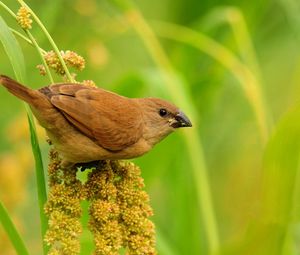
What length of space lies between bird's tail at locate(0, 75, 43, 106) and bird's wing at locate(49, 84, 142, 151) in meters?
0.07

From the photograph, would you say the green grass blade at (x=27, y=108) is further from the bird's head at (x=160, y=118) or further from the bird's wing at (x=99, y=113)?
the bird's head at (x=160, y=118)

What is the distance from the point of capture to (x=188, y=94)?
4375mm

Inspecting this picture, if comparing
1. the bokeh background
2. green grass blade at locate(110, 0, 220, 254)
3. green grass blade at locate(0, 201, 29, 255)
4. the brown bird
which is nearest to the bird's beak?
the brown bird

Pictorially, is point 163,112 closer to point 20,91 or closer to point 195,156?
point 195,156

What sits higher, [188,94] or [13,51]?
[188,94]

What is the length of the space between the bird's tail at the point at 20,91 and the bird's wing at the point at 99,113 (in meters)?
0.07

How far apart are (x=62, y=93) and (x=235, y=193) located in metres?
2.92

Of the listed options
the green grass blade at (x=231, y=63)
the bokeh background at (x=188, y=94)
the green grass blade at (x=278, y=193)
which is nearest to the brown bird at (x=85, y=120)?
the bokeh background at (x=188, y=94)

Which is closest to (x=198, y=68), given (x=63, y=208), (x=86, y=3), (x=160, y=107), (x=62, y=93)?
(x=86, y=3)

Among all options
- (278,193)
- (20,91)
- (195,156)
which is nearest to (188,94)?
(195,156)

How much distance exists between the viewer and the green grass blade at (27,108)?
2.68 metres

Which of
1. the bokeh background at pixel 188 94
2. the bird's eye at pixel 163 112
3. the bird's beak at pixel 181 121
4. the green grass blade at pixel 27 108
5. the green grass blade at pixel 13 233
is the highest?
the bokeh background at pixel 188 94

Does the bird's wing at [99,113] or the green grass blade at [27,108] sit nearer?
the green grass blade at [27,108]

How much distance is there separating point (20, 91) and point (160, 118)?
33.5 inches
